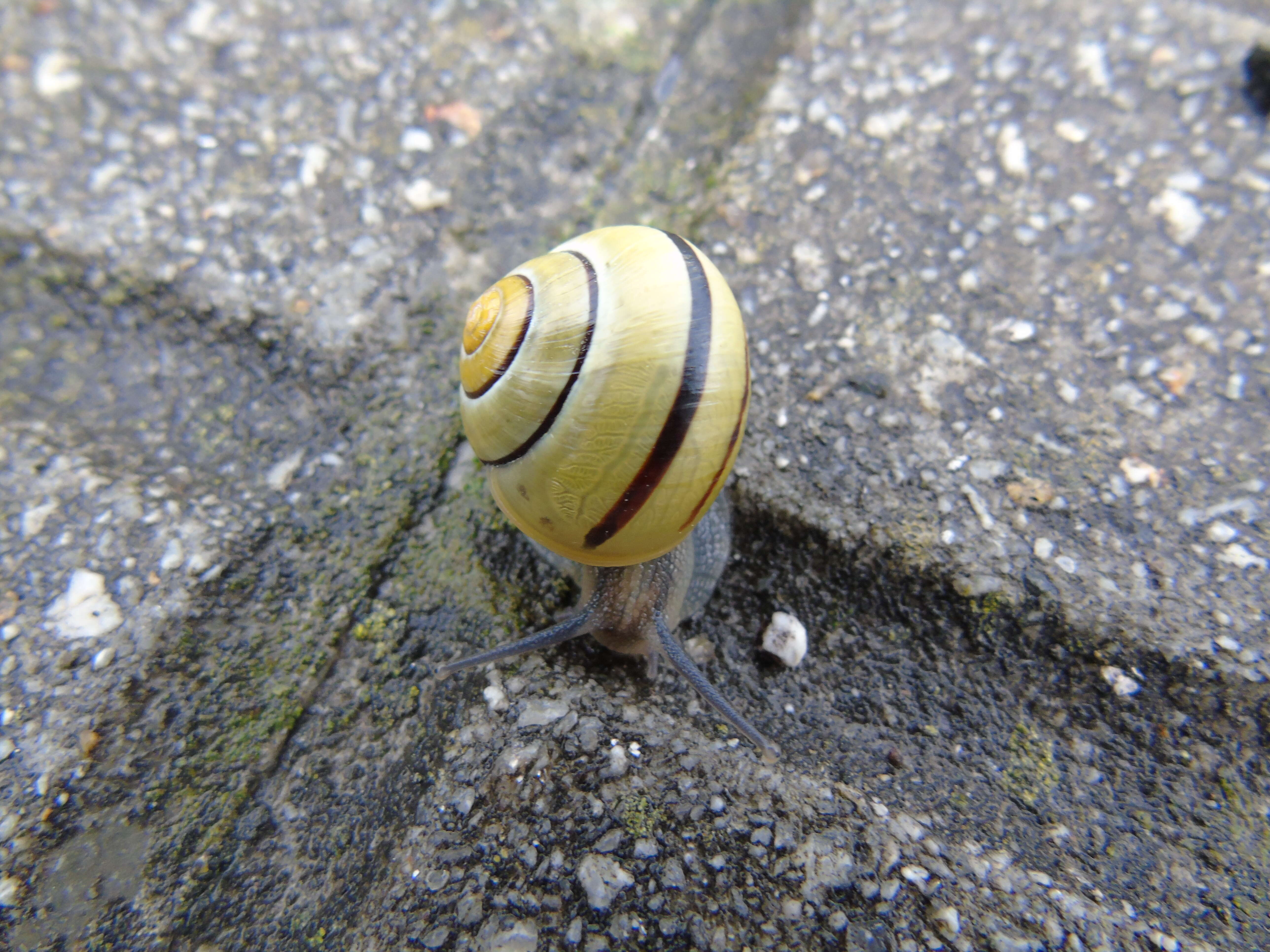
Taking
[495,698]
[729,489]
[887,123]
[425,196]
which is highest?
[425,196]

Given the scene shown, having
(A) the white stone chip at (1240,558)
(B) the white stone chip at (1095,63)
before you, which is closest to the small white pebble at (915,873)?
(A) the white stone chip at (1240,558)

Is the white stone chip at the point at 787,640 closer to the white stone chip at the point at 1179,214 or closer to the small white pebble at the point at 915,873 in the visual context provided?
the small white pebble at the point at 915,873

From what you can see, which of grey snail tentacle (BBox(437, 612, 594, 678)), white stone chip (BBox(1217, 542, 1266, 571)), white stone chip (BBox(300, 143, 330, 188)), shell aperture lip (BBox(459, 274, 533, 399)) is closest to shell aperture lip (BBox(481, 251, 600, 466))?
shell aperture lip (BBox(459, 274, 533, 399))

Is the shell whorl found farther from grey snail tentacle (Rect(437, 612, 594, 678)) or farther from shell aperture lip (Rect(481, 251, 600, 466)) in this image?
grey snail tentacle (Rect(437, 612, 594, 678))

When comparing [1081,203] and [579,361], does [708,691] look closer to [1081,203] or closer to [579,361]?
[579,361]

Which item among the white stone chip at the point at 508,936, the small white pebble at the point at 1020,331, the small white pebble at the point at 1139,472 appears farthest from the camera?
the small white pebble at the point at 1020,331

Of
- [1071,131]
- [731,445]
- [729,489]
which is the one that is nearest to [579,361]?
[731,445]

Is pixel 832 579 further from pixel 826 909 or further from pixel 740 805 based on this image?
pixel 826 909
